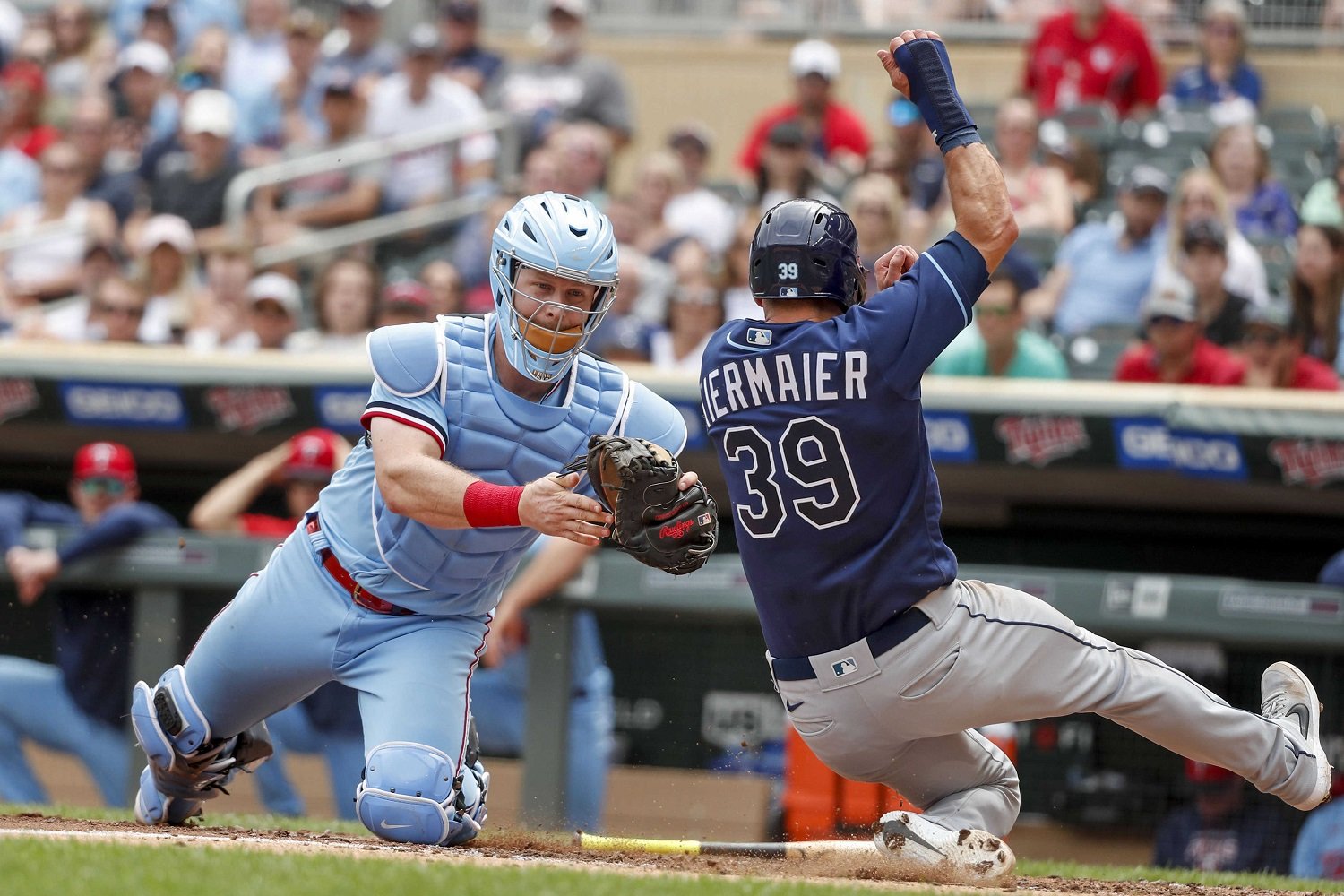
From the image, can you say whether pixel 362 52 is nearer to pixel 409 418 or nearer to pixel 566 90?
pixel 566 90

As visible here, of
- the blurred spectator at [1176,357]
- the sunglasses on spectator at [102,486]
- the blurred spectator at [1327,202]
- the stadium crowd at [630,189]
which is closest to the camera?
the blurred spectator at [1176,357]

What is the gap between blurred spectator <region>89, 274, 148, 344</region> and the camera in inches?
346

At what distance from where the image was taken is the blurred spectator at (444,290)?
8.37 m

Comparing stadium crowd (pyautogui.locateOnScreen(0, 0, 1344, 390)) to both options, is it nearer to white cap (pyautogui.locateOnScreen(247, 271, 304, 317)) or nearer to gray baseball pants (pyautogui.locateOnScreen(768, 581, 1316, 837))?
white cap (pyautogui.locateOnScreen(247, 271, 304, 317))

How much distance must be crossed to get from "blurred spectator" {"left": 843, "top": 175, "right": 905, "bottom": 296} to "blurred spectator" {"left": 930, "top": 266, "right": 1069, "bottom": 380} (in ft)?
2.77

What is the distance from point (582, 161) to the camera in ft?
30.9

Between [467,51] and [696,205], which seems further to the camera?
[467,51]

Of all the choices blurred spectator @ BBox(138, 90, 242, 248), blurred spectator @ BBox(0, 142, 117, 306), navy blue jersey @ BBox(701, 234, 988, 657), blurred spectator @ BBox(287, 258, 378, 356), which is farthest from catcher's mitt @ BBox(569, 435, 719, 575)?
blurred spectator @ BBox(0, 142, 117, 306)

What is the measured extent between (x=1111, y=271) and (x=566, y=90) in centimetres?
392

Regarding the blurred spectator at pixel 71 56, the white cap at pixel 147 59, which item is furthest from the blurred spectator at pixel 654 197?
the blurred spectator at pixel 71 56

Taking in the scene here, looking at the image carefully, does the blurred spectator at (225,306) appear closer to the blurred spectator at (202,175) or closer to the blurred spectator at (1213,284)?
the blurred spectator at (202,175)

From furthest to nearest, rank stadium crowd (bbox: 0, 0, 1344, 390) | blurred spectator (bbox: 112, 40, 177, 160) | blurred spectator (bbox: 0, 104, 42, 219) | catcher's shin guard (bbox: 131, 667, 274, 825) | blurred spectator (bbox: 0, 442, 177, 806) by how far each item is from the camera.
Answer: blurred spectator (bbox: 112, 40, 177, 160) < blurred spectator (bbox: 0, 104, 42, 219) < stadium crowd (bbox: 0, 0, 1344, 390) < blurred spectator (bbox: 0, 442, 177, 806) < catcher's shin guard (bbox: 131, 667, 274, 825)

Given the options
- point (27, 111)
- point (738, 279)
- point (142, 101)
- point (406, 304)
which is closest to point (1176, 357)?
point (738, 279)

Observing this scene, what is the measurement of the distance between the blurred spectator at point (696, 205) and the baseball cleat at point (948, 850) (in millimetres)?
5416
